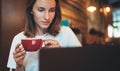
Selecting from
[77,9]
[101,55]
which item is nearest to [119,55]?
[101,55]

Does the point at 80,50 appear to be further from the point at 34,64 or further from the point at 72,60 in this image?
the point at 34,64

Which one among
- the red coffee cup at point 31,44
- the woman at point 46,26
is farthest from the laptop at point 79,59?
the woman at point 46,26

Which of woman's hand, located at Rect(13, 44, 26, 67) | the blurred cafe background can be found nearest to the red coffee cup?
woman's hand, located at Rect(13, 44, 26, 67)

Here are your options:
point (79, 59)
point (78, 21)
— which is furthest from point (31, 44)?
point (78, 21)

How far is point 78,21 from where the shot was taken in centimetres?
415

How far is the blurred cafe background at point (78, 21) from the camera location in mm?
1785

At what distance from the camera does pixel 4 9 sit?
1888 millimetres

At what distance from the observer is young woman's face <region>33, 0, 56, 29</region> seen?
1273 mm

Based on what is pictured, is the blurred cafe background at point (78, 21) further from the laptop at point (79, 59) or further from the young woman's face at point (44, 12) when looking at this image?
the young woman's face at point (44, 12)

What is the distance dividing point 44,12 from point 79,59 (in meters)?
0.68

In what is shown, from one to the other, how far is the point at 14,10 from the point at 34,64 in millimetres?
768

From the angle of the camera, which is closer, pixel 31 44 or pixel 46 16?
pixel 31 44

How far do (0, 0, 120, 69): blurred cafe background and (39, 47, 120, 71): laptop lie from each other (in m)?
0.05

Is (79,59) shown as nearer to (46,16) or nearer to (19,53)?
(19,53)
